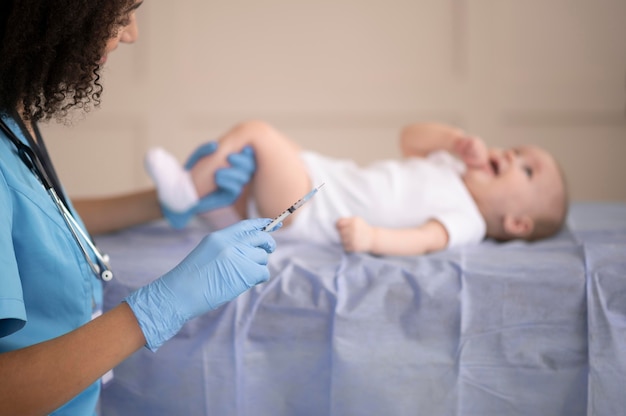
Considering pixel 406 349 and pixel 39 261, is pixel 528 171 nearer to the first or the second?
pixel 406 349

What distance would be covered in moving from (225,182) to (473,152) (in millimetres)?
629

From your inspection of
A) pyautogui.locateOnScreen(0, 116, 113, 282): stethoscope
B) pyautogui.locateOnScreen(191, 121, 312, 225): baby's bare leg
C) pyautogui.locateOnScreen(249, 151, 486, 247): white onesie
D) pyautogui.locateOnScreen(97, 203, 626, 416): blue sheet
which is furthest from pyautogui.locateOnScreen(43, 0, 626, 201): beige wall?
pyautogui.locateOnScreen(0, 116, 113, 282): stethoscope

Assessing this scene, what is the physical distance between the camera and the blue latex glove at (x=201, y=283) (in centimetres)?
81

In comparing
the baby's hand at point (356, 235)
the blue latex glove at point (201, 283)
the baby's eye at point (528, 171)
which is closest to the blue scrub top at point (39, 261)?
the blue latex glove at point (201, 283)

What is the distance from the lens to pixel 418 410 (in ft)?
3.59

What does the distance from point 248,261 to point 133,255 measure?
57 cm

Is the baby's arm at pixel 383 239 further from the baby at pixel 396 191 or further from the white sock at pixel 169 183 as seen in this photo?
the white sock at pixel 169 183

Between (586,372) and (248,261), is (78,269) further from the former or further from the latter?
(586,372)

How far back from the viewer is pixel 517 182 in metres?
1.68

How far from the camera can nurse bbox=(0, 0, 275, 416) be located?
2.54 feet

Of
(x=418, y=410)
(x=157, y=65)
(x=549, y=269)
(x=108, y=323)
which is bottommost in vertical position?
(x=418, y=410)

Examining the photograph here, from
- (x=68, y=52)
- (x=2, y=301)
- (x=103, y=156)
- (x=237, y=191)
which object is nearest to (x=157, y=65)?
(x=103, y=156)

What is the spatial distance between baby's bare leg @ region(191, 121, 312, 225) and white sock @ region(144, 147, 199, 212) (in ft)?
0.09

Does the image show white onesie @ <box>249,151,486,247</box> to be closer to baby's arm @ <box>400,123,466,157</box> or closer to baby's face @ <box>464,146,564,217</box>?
baby's face @ <box>464,146,564,217</box>
